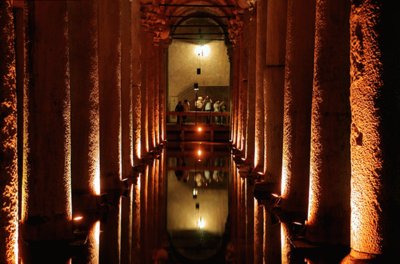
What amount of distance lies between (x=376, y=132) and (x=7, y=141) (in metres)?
2.78

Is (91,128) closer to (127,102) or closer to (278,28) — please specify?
(278,28)

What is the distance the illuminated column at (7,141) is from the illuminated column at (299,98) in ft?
14.1

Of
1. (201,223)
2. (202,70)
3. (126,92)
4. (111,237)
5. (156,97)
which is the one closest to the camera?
(111,237)

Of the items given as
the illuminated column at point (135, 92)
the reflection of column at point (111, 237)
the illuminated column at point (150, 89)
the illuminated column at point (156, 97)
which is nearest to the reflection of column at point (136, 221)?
the reflection of column at point (111, 237)

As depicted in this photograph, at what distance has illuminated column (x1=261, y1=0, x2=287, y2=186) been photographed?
1003cm

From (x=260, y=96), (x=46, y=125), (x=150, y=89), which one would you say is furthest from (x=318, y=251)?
(x=150, y=89)

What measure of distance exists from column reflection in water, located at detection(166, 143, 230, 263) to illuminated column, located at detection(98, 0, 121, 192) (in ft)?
4.11

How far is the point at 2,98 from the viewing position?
4289 mm

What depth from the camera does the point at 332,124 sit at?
6.22 m

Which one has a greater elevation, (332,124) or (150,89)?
(150,89)

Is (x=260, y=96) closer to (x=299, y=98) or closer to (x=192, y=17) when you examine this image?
(x=299, y=98)

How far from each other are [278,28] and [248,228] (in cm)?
387

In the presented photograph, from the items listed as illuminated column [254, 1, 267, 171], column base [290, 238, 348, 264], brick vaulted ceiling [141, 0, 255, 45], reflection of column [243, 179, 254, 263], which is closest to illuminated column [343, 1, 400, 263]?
column base [290, 238, 348, 264]

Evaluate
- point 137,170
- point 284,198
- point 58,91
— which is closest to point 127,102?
Result: point 137,170
